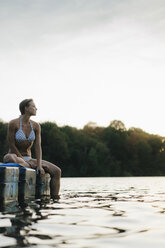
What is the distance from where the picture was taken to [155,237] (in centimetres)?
321

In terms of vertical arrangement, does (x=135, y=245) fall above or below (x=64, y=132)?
below

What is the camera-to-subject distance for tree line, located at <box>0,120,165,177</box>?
7488cm

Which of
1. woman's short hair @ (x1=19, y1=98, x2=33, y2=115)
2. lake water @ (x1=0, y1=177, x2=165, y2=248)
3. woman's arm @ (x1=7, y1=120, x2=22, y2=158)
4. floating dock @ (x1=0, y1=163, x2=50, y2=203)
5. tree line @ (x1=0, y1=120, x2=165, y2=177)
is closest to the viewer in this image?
lake water @ (x1=0, y1=177, x2=165, y2=248)

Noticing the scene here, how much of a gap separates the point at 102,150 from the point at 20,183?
238ft

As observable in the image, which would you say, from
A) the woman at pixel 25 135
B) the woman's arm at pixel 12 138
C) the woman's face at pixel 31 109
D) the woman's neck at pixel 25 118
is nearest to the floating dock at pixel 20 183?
the woman at pixel 25 135

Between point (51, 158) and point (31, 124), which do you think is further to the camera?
point (51, 158)

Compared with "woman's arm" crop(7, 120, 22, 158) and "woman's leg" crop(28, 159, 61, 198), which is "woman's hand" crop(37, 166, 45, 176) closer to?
"woman's leg" crop(28, 159, 61, 198)

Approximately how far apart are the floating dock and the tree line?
60593mm

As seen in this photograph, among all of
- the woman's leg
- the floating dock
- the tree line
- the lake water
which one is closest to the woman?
the woman's leg

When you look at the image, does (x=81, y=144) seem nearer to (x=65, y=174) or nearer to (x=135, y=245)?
(x=65, y=174)

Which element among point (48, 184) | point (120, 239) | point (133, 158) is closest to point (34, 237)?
point (120, 239)

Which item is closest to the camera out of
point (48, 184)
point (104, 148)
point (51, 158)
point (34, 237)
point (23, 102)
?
point (34, 237)

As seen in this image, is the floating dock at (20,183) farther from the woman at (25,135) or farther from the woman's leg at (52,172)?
the woman at (25,135)

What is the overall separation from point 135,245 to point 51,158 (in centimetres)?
7233
